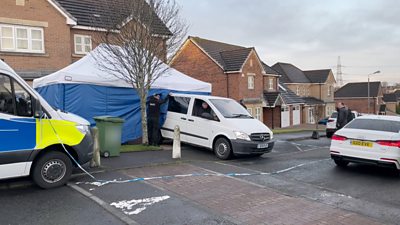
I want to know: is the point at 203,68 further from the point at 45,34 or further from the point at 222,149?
the point at 222,149

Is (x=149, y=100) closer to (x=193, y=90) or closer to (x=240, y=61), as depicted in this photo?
(x=193, y=90)

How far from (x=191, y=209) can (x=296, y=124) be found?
4455 cm

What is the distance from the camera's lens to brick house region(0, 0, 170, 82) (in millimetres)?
18312

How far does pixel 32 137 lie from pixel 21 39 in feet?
47.3

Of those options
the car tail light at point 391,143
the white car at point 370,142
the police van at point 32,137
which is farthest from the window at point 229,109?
the police van at point 32,137

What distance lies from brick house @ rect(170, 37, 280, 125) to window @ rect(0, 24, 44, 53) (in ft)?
55.4

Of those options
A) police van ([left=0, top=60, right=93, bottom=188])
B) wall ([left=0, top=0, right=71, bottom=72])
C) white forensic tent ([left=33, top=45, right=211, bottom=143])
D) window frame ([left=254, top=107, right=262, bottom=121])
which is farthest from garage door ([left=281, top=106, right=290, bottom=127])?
police van ([left=0, top=60, right=93, bottom=188])

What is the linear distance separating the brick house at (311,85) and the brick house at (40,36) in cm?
3903

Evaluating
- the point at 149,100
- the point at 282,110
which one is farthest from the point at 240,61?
the point at 149,100

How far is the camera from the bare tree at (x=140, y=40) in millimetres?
11219

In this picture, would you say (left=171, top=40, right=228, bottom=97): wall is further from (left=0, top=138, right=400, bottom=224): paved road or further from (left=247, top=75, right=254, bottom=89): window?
(left=0, top=138, right=400, bottom=224): paved road

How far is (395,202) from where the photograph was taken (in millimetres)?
6508

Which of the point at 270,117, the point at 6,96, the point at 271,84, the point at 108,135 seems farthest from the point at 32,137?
the point at 270,117

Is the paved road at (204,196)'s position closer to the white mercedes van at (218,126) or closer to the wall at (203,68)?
the white mercedes van at (218,126)
